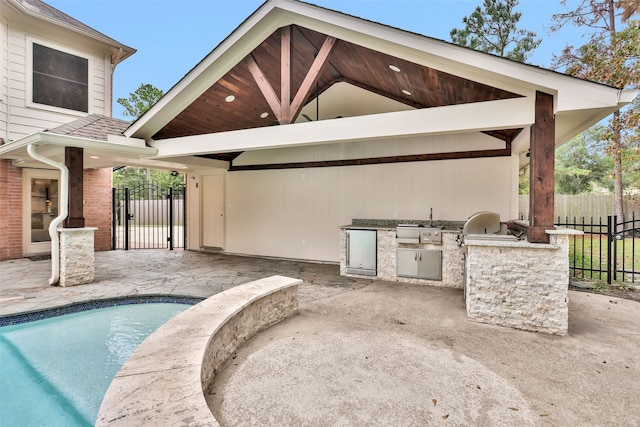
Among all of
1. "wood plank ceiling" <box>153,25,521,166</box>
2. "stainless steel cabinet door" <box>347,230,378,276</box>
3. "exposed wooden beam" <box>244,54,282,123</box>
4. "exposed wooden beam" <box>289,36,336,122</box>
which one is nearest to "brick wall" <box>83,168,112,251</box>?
"wood plank ceiling" <box>153,25,521,166</box>

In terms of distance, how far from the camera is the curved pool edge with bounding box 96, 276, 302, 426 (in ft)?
4.99

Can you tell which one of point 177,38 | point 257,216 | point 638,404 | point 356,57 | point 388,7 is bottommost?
point 638,404

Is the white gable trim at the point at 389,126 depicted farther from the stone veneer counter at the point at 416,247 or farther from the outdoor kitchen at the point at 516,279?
the stone veneer counter at the point at 416,247

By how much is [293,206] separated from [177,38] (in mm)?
73726

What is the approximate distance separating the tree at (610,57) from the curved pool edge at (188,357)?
9.71 m

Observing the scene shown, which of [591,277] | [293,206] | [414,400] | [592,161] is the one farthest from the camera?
[592,161]

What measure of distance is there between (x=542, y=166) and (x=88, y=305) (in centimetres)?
617

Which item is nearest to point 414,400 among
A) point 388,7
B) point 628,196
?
point 628,196

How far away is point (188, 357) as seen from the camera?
212 cm

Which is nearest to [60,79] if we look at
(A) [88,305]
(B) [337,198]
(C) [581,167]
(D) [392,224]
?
(A) [88,305]

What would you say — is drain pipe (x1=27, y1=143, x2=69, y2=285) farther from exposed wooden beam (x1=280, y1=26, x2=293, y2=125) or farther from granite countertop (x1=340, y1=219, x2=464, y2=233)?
granite countertop (x1=340, y1=219, x2=464, y2=233)

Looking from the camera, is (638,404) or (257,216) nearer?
(638,404)

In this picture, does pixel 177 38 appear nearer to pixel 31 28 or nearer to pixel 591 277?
pixel 31 28

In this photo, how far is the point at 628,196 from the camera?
459 inches
